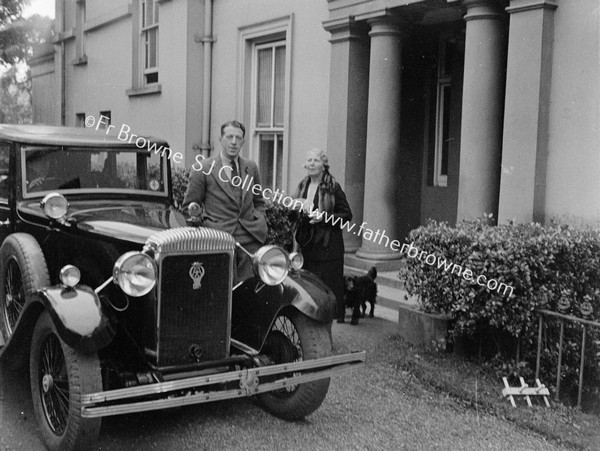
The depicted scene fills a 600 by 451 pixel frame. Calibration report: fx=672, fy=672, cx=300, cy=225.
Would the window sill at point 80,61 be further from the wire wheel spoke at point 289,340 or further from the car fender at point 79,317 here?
the car fender at point 79,317

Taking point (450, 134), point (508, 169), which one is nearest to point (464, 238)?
point (508, 169)

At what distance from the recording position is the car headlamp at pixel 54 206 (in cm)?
444

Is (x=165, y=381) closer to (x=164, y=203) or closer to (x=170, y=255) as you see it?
(x=170, y=255)

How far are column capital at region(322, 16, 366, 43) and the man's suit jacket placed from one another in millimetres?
3884

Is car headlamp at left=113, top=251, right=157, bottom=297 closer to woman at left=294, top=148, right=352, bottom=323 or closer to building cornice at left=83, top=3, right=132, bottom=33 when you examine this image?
woman at left=294, top=148, right=352, bottom=323

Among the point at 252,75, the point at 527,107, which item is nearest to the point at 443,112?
the point at 527,107

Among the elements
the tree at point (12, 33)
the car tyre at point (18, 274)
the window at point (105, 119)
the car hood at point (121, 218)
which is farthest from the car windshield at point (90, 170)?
Result: the window at point (105, 119)

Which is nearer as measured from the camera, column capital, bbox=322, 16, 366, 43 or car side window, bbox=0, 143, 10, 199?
car side window, bbox=0, 143, 10, 199

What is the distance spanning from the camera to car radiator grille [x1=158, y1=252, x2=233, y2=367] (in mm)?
3908

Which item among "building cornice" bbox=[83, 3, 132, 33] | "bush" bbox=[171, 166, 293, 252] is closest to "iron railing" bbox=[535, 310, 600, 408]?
"bush" bbox=[171, 166, 293, 252]

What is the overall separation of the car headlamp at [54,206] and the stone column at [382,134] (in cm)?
456

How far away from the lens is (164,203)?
5.50m

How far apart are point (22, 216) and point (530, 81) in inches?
182

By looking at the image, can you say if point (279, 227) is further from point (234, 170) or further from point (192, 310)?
point (192, 310)
